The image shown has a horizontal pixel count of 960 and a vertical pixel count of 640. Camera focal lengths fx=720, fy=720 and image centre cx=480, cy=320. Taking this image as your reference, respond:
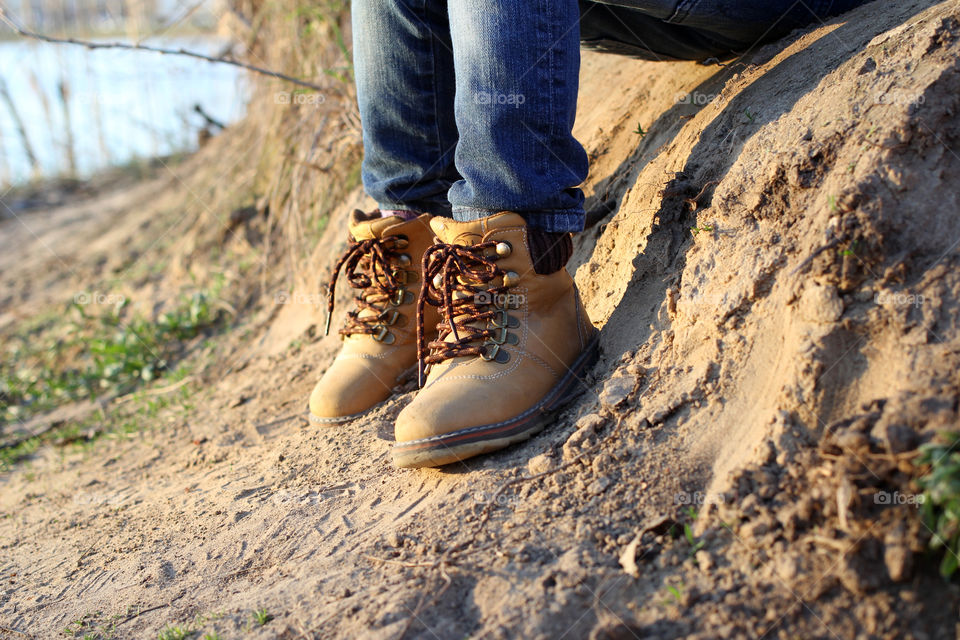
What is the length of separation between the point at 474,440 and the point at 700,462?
1.60ft

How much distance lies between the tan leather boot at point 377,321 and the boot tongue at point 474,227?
1.12ft

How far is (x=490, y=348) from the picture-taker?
1.72 m

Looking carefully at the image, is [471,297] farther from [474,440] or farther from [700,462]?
[700,462]

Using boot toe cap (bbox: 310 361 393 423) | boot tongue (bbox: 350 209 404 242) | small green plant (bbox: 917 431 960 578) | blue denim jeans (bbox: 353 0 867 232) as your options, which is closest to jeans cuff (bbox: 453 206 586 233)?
blue denim jeans (bbox: 353 0 867 232)

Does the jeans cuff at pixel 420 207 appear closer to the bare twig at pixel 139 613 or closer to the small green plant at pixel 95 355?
the bare twig at pixel 139 613

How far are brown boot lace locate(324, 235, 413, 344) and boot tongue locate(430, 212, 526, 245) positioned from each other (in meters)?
0.35

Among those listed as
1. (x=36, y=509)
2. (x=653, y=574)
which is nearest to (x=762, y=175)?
(x=653, y=574)

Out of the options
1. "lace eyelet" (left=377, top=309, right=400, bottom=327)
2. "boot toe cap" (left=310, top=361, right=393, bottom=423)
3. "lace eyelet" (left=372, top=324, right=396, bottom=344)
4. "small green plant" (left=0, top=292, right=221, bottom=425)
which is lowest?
"small green plant" (left=0, top=292, right=221, bottom=425)

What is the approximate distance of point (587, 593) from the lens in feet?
3.97

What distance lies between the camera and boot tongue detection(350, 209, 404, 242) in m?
2.07

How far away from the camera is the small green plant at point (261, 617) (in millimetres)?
1330

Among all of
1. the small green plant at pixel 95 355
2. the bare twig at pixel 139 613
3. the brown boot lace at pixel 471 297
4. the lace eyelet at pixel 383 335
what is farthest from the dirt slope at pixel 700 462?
the small green plant at pixel 95 355

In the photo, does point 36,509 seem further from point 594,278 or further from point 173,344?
point 594,278

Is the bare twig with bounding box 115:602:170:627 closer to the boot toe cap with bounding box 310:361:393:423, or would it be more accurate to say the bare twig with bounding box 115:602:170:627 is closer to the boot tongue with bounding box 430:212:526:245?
the boot toe cap with bounding box 310:361:393:423
